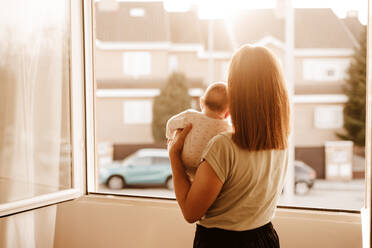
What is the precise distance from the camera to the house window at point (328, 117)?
11125 millimetres

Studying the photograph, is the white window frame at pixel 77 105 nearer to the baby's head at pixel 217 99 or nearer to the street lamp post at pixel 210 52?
the baby's head at pixel 217 99

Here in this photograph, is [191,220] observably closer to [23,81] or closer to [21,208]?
[21,208]

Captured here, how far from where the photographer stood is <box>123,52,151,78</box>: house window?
11.9 m

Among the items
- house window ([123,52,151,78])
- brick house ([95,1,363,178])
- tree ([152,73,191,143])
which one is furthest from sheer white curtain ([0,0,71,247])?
house window ([123,52,151,78])

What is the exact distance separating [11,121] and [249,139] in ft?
4.02

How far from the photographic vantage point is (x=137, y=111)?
39.7ft

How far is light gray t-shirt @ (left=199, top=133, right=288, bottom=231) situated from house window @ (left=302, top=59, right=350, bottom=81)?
10.6 metres

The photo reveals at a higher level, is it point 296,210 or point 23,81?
point 23,81

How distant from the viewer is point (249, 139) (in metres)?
0.90

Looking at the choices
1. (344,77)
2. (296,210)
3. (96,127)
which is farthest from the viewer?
(344,77)

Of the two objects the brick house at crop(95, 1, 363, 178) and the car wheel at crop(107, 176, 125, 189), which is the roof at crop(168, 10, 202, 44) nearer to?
the brick house at crop(95, 1, 363, 178)

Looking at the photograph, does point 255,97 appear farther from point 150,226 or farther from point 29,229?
point 29,229

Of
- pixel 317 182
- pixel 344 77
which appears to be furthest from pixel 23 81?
pixel 344 77

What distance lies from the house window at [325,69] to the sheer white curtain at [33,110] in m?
9.98
